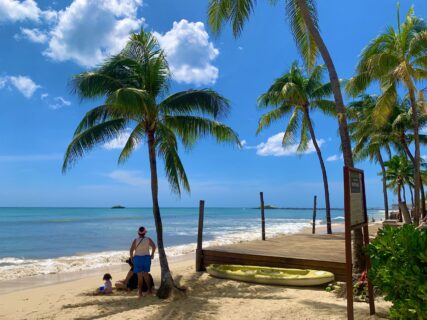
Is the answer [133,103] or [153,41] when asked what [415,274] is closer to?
[133,103]

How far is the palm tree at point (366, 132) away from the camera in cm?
2244

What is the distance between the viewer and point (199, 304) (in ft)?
25.6

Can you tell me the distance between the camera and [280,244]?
13078mm

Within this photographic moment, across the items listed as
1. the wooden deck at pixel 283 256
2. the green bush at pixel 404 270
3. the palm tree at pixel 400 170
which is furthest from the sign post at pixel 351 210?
the palm tree at pixel 400 170

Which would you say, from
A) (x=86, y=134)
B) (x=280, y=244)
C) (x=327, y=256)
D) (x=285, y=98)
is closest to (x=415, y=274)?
(x=327, y=256)

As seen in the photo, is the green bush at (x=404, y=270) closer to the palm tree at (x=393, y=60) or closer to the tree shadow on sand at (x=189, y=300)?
the tree shadow on sand at (x=189, y=300)

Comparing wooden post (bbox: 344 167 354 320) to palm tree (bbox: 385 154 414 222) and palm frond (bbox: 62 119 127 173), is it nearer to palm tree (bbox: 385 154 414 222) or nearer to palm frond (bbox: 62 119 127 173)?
palm frond (bbox: 62 119 127 173)

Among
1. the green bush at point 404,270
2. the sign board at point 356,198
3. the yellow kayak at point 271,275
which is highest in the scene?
the sign board at point 356,198

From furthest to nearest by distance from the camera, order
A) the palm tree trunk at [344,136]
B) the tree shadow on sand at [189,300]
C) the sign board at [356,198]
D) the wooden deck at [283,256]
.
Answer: the wooden deck at [283,256] → the palm tree trunk at [344,136] → the tree shadow on sand at [189,300] → the sign board at [356,198]

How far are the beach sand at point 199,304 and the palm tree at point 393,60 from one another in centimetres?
854

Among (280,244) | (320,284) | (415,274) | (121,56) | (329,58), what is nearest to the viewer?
(415,274)

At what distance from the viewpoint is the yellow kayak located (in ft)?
28.7

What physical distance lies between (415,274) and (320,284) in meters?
5.27

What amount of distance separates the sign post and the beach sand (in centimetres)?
115
